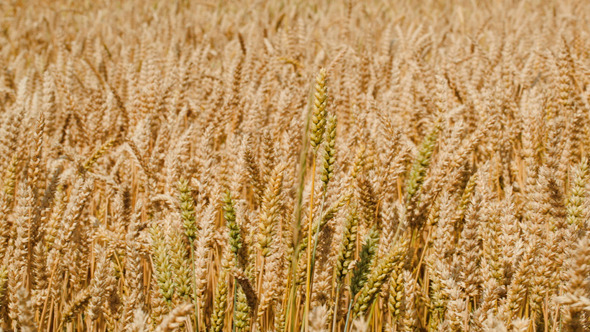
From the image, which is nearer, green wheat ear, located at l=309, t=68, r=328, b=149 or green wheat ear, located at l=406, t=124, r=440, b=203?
green wheat ear, located at l=309, t=68, r=328, b=149

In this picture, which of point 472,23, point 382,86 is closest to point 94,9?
point 472,23

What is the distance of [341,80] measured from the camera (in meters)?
2.33

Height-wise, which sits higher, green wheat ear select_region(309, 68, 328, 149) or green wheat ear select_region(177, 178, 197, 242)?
green wheat ear select_region(309, 68, 328, 149)

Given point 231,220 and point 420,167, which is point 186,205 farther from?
point 420,167

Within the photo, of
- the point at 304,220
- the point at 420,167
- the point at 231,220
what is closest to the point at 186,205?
the point at 231,220

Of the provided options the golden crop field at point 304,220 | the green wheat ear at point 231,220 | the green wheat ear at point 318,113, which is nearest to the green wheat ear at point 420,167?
the golden crop field at point 304,220

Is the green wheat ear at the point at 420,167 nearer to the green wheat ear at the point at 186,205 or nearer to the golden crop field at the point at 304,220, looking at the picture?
the golden crop field at the point at 304,220

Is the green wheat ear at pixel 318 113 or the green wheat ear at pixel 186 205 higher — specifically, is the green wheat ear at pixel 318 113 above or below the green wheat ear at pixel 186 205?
above

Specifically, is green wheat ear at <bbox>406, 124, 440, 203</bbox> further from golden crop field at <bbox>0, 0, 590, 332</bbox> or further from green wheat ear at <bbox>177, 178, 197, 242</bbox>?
green wheat ear at <bbox>177, 178, 197, 242</bbox>

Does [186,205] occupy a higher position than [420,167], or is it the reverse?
[420,167]

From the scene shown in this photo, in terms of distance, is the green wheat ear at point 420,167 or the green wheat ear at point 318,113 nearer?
the green wheat ear at point 318,113

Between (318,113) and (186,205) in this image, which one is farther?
(186,205)

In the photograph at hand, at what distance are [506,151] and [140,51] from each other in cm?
243

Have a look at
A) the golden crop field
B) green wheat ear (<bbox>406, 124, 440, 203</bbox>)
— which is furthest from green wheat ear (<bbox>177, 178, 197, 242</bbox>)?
green wheat ear (<bbox>406, 124, 440, 203</bbox>)
